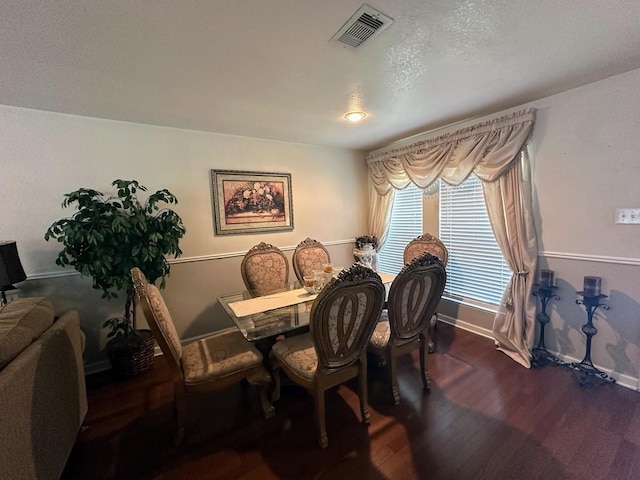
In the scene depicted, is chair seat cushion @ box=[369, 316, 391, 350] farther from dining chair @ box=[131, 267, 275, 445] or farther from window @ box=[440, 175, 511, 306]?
window @ box=[440, 175, 511, 306]

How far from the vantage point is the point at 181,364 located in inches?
68.6

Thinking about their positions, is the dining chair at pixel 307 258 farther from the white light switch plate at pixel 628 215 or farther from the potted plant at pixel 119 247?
the white light switch plate at pixel 628 215

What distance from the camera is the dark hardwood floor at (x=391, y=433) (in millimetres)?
1479

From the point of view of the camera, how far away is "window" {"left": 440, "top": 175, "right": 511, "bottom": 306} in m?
2.83

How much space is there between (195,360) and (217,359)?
146mm

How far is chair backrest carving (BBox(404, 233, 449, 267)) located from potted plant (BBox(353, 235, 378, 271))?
0.77m

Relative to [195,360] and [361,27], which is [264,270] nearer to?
[195,360]

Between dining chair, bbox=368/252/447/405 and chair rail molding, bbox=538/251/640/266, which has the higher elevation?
chair rail molding, bbox=538/251/640/266

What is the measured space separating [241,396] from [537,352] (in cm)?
267

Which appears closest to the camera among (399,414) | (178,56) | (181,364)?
(178,56)

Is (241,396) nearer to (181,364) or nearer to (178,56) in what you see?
(181,364)

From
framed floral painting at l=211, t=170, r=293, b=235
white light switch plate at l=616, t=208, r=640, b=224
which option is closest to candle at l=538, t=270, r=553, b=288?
white light switch plate at l=616, t=208, r=640, b=224

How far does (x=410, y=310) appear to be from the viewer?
6.30ft

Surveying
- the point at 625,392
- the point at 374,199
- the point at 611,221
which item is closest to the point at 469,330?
the point at 625,392
